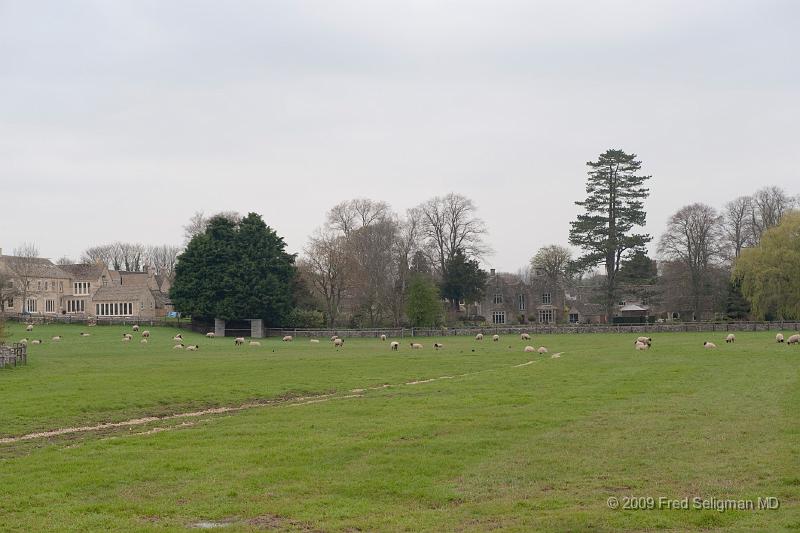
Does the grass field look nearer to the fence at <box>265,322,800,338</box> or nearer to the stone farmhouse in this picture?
the fence at <box>265,322,800,338</box>

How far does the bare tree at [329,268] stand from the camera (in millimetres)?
94438

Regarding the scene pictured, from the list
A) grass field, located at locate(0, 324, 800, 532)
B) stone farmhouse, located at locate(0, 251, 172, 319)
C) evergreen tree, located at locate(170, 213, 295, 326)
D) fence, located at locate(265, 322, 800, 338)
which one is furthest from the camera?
stone farmhouse, located at locate(0, 251, 172, 319)

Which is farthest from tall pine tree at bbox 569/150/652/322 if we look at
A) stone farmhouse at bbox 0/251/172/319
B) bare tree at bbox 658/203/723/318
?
stone farmhouse at bbox 0/251/172/319

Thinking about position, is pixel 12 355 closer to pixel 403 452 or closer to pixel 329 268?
pixel 403 452

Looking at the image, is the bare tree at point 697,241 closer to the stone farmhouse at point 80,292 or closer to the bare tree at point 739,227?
the bare tree at point 739,227

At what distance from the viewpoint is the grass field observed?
11.1m

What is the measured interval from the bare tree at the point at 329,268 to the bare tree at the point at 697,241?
4096 centimetres

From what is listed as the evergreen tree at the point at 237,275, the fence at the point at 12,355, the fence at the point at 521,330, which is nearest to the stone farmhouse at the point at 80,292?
the evergreen tree at the point at 237,275

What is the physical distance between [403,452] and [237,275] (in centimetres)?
7385

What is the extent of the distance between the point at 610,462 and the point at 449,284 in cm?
8787

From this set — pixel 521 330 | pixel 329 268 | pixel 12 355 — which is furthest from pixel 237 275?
pixel 12 355

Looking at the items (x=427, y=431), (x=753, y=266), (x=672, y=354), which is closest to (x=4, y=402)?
(x=427, y=431)

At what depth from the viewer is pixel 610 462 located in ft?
46.9

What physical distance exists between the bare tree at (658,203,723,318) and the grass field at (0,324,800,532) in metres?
69.6
